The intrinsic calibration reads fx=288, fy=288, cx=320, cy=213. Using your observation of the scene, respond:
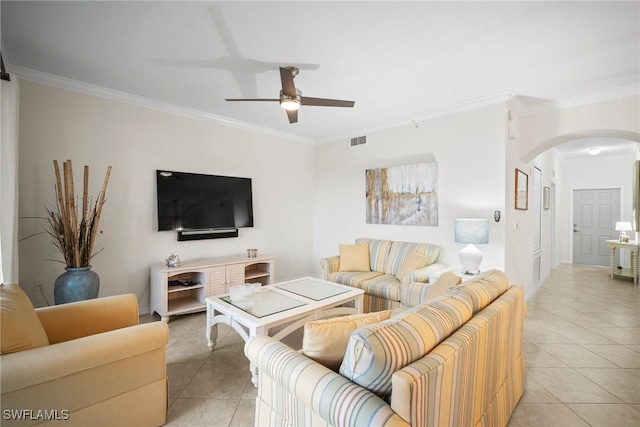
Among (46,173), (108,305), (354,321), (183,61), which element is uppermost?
(183,61)

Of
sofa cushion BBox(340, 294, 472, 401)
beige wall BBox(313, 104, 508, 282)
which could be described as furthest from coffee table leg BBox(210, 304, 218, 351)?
beige wall BBox(313, 104, 508, 282)

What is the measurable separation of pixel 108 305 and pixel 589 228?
939 centimetres

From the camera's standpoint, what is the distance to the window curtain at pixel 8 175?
221 centimetres

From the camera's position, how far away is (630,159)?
6336mm

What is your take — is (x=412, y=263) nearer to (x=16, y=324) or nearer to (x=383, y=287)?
(x=383, y=287)

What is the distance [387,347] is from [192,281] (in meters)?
3.29

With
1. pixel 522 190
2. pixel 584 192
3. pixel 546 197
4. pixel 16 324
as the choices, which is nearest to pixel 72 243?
pixel 16 324

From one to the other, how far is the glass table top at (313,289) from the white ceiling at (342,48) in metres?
2.14

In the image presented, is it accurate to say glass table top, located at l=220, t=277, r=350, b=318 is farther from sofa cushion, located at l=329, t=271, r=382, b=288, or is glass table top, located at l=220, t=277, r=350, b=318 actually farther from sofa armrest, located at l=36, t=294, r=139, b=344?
sofa armrest, located at l=36, t=294, r=139, b=344

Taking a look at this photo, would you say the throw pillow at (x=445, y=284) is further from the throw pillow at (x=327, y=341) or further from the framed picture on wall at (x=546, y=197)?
the framed picture on wall at (x=546, y=197)

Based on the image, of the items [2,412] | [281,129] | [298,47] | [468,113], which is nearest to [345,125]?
[281,129]

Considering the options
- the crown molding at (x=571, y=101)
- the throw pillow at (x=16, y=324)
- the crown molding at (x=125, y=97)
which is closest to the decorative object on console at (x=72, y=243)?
the crown molding at (x=125, y=97)

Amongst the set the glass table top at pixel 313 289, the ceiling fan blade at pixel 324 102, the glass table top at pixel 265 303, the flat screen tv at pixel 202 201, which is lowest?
the glass table top at pixel 313 289

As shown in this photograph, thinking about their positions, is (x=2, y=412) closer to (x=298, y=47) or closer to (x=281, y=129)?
(x=298, y=47)
